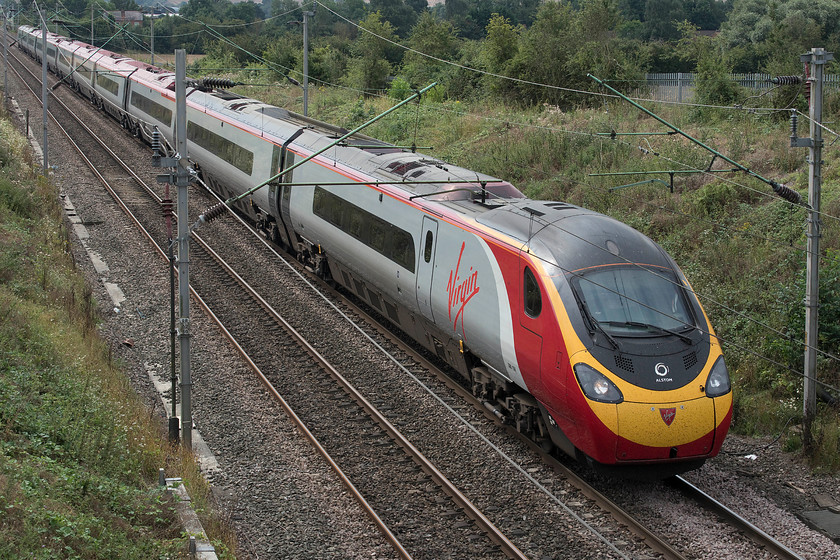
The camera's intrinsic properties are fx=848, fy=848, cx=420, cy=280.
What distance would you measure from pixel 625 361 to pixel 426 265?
422 cm

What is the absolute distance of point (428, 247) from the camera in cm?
1298

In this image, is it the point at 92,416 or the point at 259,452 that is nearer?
the point at 92,416

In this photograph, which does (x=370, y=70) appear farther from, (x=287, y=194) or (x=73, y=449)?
(x=73, y=449)

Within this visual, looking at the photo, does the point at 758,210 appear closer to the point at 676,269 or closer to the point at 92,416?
the point at 676,269

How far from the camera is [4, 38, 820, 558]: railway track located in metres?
9.34

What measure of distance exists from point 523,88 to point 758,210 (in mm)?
16414

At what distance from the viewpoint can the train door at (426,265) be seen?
1284 cm

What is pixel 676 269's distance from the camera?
35.2ft

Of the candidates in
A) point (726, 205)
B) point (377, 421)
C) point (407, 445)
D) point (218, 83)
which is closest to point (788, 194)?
point (407, 445)

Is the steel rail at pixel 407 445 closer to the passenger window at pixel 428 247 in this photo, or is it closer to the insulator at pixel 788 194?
the passenger window at pixel 428 247

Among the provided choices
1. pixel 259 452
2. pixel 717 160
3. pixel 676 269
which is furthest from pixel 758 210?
pixel 259 452

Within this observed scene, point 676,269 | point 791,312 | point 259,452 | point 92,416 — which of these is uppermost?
point 676,269

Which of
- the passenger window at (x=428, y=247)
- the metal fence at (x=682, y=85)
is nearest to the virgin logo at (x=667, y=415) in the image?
the passenger window at (x=428, y=247)

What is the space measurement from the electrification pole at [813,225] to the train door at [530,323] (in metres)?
3.74
